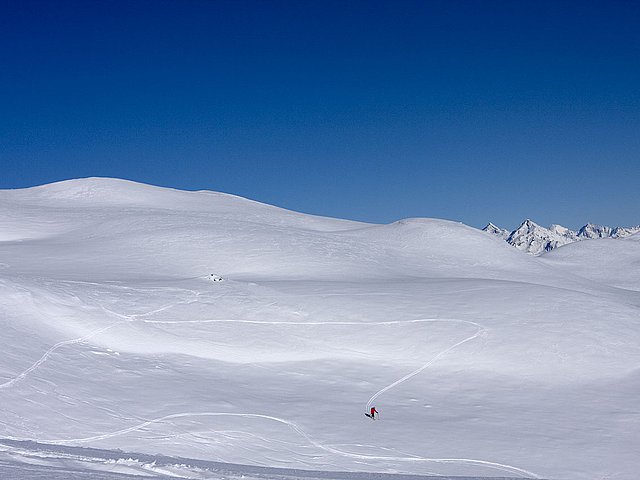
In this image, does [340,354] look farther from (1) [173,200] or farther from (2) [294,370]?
(1) [173,200]

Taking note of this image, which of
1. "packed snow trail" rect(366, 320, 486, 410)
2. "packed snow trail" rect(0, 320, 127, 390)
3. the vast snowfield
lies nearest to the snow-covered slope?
the vast snowfield

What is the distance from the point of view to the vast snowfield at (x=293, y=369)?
17562 mm

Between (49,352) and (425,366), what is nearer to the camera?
(49,352)

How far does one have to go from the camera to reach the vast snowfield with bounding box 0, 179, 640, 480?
17562 mm

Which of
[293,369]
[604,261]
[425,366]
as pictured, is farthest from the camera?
[604,261]

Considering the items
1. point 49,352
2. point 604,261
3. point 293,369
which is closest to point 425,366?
point 293,369

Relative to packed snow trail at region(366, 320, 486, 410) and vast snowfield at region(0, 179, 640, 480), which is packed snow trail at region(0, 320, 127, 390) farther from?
packed snow trail at region(366, 320, 486, 410)

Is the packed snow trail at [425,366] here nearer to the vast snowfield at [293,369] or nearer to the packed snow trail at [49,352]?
the vast snowfield at [293,369]

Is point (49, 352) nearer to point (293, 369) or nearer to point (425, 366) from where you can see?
point (293, 369)

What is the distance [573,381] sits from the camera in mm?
26250

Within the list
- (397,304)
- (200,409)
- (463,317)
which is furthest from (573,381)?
(200,409)

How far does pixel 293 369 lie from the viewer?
26.3m

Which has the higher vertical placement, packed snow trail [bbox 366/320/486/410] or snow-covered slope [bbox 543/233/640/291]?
snow-covered slope [bbox 543/233/640/291]

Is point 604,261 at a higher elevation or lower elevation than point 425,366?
higher
